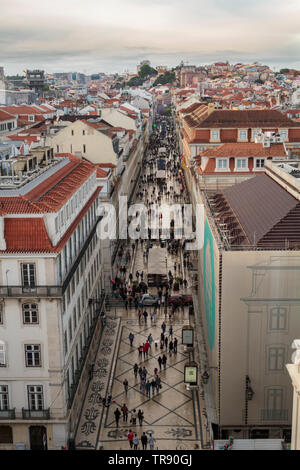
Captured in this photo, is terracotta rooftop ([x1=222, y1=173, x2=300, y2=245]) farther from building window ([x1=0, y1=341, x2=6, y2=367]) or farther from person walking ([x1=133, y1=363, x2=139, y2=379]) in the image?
building window ([x1=0, y1=341, x2=6, y2=367])

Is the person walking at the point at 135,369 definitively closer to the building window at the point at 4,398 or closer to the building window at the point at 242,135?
the building window at the point at 4,398

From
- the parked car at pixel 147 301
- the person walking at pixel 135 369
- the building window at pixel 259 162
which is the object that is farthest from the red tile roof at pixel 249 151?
the person walking at pixel 135 369

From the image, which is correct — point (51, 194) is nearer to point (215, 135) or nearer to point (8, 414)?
point (8, 414)

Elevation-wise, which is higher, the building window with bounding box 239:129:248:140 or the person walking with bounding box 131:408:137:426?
the building window with bounding box 239:129:248:140

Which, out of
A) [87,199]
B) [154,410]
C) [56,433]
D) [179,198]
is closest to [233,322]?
[154,410]

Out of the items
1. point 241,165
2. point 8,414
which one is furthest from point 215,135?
point 8,414

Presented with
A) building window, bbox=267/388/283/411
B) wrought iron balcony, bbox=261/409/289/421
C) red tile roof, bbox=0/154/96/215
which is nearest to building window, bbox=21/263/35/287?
red tile roof, bbox=0/154/96/215
